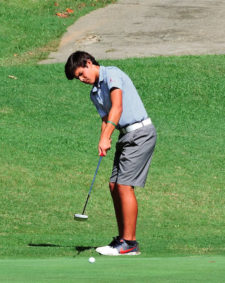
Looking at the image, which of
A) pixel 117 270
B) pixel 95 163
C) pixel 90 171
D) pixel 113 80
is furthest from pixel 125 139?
pixel 95 163

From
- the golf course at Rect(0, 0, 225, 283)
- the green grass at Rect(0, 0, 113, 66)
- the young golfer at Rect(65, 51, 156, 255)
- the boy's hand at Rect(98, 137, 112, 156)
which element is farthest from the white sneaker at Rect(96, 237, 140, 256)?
the green grass at Rect(0, 0, 113, 66)

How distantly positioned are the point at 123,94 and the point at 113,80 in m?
0.17

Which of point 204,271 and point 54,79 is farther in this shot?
point 54,79

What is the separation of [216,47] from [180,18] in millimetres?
2819

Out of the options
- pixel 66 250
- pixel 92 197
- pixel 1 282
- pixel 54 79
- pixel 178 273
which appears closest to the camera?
pixel 1 282

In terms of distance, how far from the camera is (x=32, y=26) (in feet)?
77.0

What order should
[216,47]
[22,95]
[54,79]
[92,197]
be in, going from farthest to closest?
1. [216,47]
2. [54,79]
3. [22,95]
4. [92,197]

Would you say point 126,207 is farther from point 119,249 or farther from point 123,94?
point 123,94

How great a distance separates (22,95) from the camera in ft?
59.7

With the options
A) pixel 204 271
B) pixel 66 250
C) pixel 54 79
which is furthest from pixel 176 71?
pixel 204 271

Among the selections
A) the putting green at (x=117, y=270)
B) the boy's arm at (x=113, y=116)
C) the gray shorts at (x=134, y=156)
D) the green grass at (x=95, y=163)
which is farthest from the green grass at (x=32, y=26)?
the putting green at (x=117, y=270)

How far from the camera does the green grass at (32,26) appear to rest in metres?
21.7

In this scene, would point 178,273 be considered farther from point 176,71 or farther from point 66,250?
point 176,71

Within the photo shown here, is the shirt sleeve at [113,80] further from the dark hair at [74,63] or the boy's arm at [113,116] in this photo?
the dark hair at [74,63]
